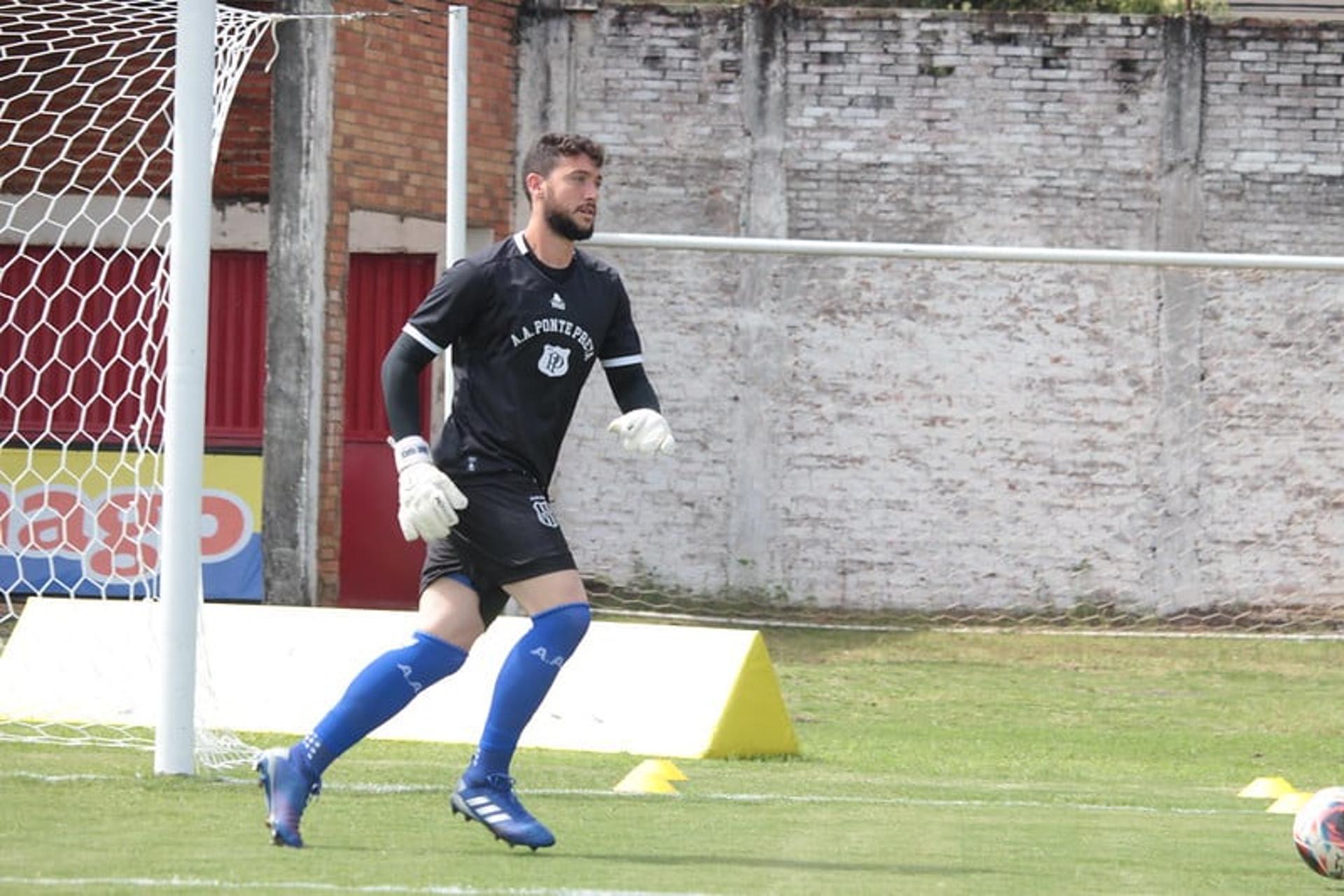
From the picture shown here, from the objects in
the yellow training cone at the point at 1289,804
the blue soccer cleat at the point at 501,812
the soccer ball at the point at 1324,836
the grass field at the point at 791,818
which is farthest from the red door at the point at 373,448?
the soccer ball at the point at 1324,836

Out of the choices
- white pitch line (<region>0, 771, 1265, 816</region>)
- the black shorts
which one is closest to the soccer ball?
white pitch line (<region>0, 771, 1265, 816</region>)

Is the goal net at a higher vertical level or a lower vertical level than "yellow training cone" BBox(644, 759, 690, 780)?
higher

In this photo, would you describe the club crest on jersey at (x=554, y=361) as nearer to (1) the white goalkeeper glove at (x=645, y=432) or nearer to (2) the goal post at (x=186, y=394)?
(1) the white goalkeeper glove at (x=645, y=432)

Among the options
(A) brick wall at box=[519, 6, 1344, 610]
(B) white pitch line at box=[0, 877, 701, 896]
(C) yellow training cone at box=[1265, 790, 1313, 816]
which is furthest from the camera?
(A) brick wall at box=[519, 6, 1344, 610]

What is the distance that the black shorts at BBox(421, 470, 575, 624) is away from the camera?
6246 millimetres

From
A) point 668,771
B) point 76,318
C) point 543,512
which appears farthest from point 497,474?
point 76,318

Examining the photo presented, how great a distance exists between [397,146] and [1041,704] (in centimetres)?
642

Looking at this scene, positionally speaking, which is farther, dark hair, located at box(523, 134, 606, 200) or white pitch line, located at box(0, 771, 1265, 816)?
white pitch line, located at box(0, 771, 1265, 816)

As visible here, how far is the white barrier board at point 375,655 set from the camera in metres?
9.76

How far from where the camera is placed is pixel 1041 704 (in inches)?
519

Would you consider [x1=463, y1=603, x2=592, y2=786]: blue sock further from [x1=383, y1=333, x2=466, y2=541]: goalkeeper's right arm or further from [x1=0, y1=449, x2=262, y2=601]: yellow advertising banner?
[x1=0, y1=449, x2=262, y2=601]: yellow advertising banner

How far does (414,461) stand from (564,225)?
2.53ft

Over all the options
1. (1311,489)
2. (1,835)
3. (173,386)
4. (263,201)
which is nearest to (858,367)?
(1311,489)

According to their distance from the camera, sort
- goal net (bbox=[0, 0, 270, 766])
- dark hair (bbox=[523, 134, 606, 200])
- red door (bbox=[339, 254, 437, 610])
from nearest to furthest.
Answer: dark hair (bbox=[523, 134, 606, 200]) < goal net (bbox=[0, 0, 270, 766]) < red door (bbox=[339, 254, 437, 610])
